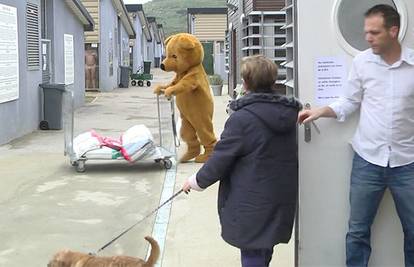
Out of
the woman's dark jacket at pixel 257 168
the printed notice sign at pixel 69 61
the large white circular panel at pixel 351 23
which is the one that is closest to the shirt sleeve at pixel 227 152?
the woman's dark jacket at pixel 257 168

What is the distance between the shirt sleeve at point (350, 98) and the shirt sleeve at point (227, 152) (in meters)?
0.71

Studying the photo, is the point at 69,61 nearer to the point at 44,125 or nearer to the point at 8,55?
the point at 44,125

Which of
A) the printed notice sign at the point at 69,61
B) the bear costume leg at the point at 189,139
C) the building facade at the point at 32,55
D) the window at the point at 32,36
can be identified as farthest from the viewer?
the printed notice sign at the point at 69,61

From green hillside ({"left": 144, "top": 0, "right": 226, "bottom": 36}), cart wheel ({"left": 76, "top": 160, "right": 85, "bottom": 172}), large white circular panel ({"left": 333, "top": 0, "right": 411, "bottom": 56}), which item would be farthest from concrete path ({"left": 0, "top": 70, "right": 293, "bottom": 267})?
green hillside ({"left": 144, "top": 0, "right": 226, "bottom": 36})

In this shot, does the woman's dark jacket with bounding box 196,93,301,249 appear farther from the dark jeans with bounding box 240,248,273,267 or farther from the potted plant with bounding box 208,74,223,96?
the potted plant with bounding box 208,74,223,96

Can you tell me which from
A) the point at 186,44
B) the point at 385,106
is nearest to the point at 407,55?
the point at 385,106

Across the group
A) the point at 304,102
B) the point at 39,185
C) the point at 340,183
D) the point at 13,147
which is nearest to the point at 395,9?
the point at 304,102

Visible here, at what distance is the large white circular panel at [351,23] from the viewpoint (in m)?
3.73

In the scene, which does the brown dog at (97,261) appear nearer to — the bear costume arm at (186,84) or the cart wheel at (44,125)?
the bear costume arm at (186,84)

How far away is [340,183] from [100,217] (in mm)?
3206

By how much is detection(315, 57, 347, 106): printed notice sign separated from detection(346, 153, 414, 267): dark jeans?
15.3 inches

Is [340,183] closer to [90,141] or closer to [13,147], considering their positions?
[90,141]

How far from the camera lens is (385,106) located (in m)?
3.45

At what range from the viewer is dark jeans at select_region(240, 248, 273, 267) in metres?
3.41
